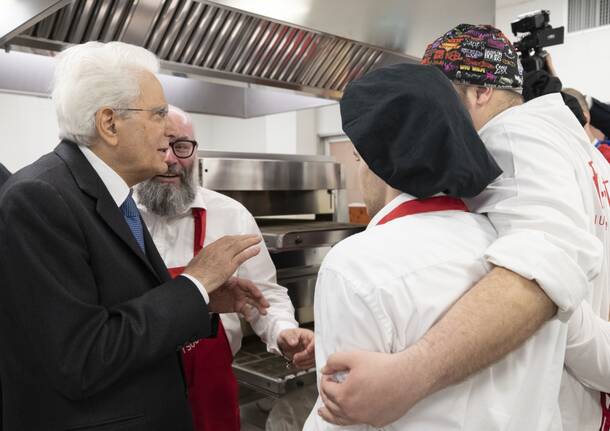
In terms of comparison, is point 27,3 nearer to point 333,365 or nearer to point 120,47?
point 120,47

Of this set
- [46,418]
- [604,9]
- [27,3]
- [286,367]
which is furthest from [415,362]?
[604,9]

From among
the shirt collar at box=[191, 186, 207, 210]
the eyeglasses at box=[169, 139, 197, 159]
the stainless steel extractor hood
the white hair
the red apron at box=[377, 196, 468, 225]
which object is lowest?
the shirt collar at box=[191, 186, 207, 210]

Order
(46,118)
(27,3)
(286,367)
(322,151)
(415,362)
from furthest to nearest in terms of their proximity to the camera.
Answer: (322,151) → (46,118) → (286,367) → (27,3) → (415,362)

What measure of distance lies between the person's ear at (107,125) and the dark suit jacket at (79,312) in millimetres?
70

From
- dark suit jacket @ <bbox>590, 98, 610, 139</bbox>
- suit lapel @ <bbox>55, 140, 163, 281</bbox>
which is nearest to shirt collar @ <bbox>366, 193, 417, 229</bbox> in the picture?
suit lapel @ <bbox>55, 140, 163, 281</bbox>

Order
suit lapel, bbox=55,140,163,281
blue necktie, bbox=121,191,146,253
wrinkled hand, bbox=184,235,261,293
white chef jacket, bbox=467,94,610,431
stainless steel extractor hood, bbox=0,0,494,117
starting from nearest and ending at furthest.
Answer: white chef jacket, bbox=467,94,610,431, suit lapel, bbox=55,140,163,281, wrinkled hand, bbox=184,235,261,293, blue necktie, bbox=121,191,146,253, stainless steel extractor hood, bbox=0,0,494,117

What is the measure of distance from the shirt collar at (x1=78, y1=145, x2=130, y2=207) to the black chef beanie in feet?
2.00

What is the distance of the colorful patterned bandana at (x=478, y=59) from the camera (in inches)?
48.7

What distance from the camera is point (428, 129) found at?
33.1 inches

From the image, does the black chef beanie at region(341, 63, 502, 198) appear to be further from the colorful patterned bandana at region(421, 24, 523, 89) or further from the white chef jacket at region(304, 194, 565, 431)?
the colorful patterned bandana at region(421, 24, 523, 89)

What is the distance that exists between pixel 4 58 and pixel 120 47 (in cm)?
141

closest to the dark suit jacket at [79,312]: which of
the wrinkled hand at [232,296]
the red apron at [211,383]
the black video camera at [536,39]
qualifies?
the wrinkled hand at [232,296]

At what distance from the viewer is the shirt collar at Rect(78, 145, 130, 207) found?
47.8 inches

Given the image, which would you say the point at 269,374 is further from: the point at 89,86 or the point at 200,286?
the point at 89,86
